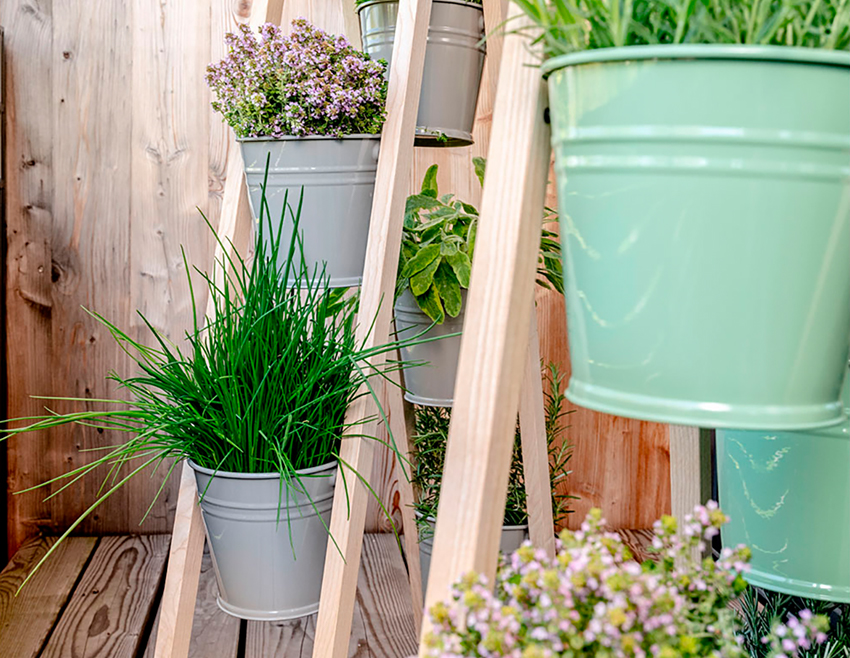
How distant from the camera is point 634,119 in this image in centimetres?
44

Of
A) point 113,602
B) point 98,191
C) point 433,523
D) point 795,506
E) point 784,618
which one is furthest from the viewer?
point 98,191

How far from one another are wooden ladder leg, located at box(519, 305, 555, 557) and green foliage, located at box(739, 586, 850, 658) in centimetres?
46

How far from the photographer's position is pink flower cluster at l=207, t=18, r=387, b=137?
0.98 m

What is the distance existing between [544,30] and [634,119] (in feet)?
0.34

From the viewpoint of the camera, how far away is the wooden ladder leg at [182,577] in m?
0.99

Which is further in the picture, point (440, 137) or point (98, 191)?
point (98, 191)

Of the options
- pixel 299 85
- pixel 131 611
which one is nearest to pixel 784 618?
pixel 299 85

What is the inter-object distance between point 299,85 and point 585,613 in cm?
74

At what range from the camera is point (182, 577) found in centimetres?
100

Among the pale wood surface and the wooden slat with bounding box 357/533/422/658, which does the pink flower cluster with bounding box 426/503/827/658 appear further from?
the wooden slat with bounding box 357/533/422/658

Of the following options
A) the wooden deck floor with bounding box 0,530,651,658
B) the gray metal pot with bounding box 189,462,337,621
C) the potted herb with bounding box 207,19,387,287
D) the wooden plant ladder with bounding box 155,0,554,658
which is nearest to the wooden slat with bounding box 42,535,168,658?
the wooden deck floor with bounding box 0,530,651,658

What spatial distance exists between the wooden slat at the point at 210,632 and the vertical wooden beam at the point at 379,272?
59 cm

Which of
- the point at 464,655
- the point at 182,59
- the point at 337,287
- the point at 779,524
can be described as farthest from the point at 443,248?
the point at 182,59

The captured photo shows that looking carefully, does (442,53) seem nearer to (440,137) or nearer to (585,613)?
(440,137)
